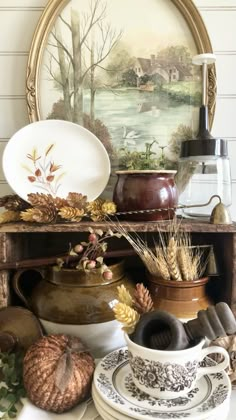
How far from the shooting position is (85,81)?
800mm

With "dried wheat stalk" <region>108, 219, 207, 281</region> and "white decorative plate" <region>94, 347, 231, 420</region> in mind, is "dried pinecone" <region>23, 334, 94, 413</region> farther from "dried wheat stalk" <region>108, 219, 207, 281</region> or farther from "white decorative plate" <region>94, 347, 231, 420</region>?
"dried wheat stalk" <region>108, 219, 207, 281</region>

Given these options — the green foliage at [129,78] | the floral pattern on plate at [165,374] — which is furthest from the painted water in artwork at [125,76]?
the floral pattern on plate at [165,374]

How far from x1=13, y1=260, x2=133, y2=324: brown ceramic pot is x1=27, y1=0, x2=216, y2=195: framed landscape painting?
0.28m

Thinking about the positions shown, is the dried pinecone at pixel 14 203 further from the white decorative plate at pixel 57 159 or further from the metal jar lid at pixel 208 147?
the metal jar lid at pixel 208 147

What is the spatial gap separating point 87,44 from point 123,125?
7.5 inches

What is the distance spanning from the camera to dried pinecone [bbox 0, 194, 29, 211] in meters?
0.70

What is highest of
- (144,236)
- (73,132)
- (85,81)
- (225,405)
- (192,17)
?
(192,17)

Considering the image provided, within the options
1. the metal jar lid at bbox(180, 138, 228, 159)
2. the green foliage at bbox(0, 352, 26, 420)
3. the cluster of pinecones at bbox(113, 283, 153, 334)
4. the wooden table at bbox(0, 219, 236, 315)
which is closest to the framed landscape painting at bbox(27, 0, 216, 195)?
the metal jar lid at bbox(180, 138, 228, 159)

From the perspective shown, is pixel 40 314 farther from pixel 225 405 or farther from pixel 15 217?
pixel 225 405

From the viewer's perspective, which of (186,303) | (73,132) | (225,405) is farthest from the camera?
(73,132)

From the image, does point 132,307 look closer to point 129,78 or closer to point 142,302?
point 142,302

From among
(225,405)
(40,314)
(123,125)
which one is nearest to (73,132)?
(123,125)

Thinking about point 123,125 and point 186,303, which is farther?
point 123,125

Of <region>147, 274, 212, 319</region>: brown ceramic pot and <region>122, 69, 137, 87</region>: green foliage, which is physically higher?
<region>122, 69, 137, 87</region>: green foliage
